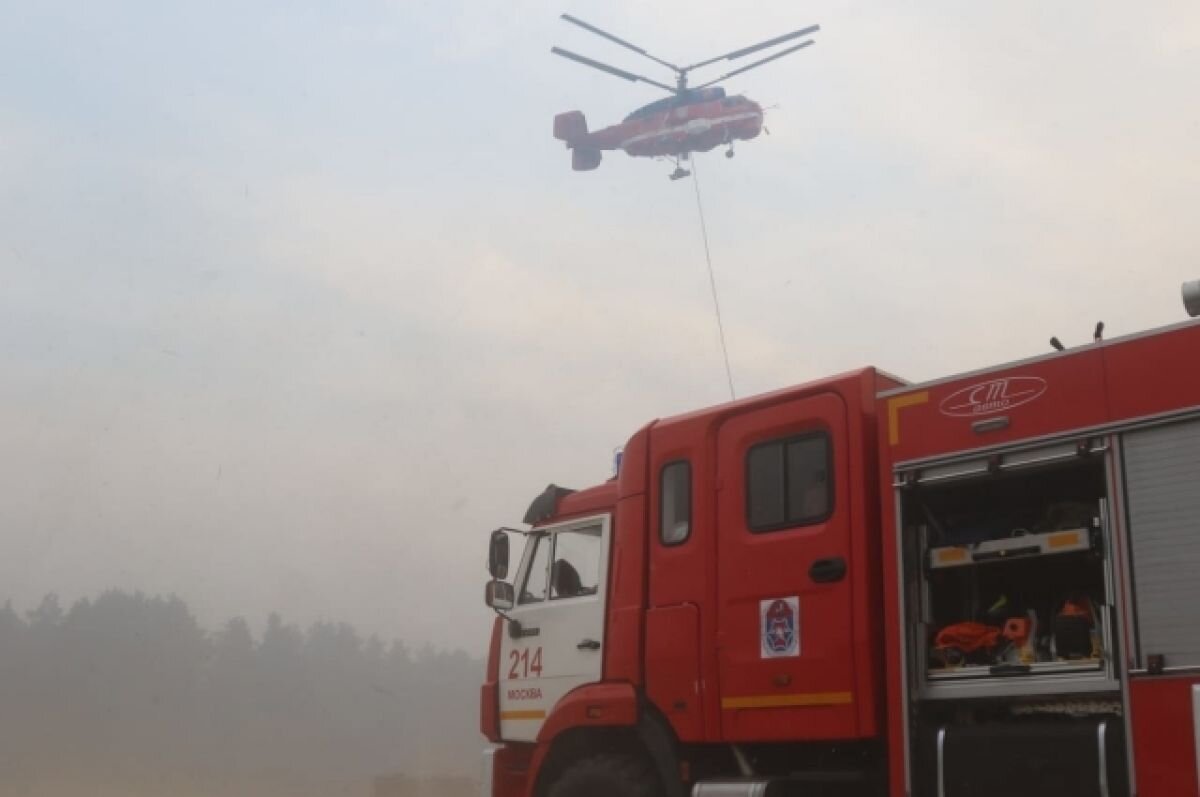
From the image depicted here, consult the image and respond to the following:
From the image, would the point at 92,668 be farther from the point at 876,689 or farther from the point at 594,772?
the point at 876,689

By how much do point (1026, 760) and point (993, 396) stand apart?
70.2 inches

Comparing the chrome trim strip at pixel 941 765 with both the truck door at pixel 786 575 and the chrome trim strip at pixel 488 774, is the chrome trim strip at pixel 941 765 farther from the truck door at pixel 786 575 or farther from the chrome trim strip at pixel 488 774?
the chrome trim strip at pixel 488 774

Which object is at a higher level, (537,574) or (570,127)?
(570,127)

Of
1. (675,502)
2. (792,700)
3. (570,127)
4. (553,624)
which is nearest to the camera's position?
(792,700)

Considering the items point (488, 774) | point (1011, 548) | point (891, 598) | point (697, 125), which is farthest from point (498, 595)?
point (697, 125)

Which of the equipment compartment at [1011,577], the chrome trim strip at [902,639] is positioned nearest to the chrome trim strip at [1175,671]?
the equipment compartment at [1011,577]

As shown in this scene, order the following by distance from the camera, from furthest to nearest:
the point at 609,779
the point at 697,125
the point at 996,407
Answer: the point at 697,125
the point at 609,779
the point at 996,407

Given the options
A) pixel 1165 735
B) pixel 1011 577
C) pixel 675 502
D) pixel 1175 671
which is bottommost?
pixel 1165 735

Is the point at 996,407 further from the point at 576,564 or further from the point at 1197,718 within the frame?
the point at 576,564

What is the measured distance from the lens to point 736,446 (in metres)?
7.77

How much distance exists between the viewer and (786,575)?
7168 millimetres

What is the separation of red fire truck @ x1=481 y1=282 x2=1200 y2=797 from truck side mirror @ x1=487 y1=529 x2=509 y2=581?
11cm

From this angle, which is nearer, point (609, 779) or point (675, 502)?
point (609, 779)

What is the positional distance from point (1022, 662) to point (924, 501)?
0.99 metres
